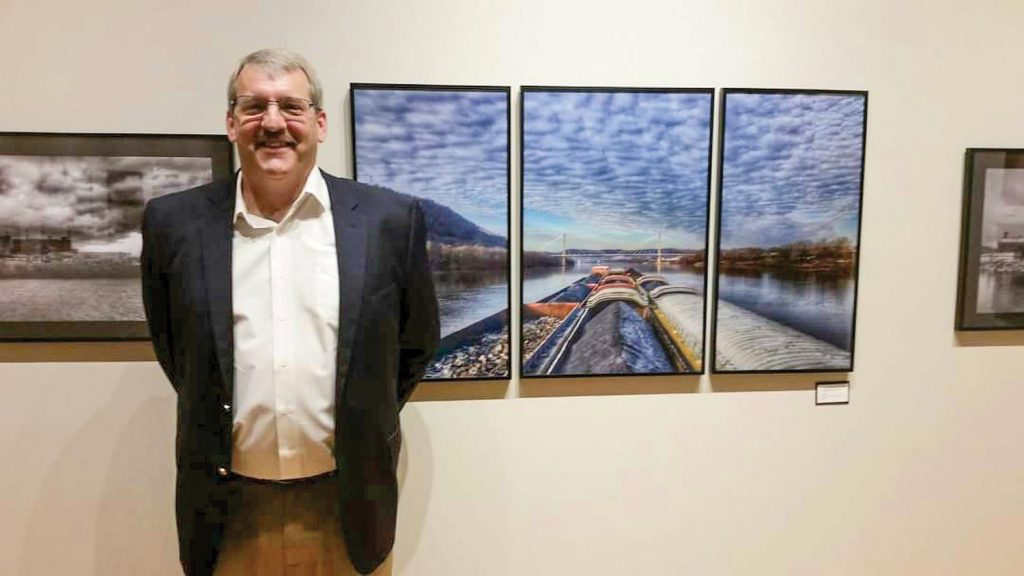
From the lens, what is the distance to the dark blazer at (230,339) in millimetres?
1266

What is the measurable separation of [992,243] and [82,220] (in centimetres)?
266

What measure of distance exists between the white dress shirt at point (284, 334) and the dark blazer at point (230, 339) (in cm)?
3

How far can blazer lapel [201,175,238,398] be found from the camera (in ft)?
4.12

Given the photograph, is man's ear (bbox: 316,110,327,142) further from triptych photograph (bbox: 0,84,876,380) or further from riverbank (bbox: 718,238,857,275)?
riverbank (bbox: 718,238,857,275)

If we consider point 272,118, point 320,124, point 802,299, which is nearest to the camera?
point 272,118

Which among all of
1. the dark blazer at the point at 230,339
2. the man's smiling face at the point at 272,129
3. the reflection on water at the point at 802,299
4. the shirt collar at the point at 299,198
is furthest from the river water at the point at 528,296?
the man's smiling face at the point at 272,129

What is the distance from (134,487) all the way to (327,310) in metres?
0.98

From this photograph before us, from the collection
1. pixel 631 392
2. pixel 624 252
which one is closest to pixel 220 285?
pixel 624 252

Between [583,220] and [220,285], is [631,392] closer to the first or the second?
[583,220]

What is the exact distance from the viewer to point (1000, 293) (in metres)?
1.92

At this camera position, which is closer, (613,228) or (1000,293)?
(613,228)

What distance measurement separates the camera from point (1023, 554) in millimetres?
2051

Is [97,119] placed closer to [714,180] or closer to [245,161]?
[245,161]

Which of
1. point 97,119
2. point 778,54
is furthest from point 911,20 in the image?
point 97,119
